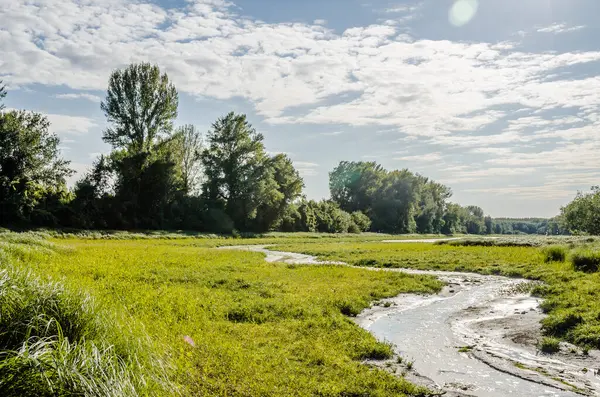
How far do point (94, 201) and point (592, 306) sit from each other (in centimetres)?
5235

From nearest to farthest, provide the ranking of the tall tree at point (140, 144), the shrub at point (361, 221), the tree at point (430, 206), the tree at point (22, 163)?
the tree at point (22, 163)
the tall tree at point (140, 144)
the shrub at point (361, 221)
the tree at point (430, 206)

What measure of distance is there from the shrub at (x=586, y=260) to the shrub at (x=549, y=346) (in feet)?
44.9

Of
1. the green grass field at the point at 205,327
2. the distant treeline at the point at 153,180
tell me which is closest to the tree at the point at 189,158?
the distant treeline at the point at 153,180

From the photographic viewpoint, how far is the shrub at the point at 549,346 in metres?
10.7

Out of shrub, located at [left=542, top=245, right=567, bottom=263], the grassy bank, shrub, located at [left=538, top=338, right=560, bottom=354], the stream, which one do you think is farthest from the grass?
shrub, located at [left=542, top=245, right=567, bottom=263]

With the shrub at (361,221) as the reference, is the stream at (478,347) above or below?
below

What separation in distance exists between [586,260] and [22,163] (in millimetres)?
48567

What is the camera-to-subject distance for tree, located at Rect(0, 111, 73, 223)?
43344 millimetres

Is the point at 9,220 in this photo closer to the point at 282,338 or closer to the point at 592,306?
the point at 282,338

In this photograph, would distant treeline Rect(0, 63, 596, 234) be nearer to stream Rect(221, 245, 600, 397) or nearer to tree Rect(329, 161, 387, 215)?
tree Rect(329, 161, 387, 215)

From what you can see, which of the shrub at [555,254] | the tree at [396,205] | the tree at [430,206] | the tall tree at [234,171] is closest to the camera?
the shrub at [555,254]

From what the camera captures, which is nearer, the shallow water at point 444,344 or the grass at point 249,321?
the grass at point 249,321

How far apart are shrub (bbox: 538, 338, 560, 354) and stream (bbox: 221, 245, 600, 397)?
0.17m

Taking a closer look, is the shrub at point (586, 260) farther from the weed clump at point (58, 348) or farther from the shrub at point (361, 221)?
the shrub at point (361, 221)
